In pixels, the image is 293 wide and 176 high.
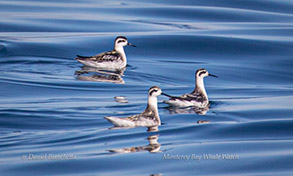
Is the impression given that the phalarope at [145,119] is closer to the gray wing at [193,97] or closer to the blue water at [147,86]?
the blue water at [147,86]

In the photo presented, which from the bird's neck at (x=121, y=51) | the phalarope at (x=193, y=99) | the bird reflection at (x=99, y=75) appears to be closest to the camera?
the phalarope at (x=193, y=99)

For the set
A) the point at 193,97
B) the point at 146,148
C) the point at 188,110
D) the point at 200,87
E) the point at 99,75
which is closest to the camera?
the point at 146,148

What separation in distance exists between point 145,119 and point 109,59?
9.57m

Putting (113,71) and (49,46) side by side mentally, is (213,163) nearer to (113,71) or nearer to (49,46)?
(113,71)

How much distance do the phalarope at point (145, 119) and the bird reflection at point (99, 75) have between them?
→ 18.7 feet

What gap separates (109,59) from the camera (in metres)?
25.3

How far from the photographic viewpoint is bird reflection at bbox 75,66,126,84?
73.6 ft

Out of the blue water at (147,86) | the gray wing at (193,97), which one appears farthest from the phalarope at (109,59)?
the gray wing at (193,97)

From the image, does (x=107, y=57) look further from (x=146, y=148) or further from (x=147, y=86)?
(x=146, y=148)

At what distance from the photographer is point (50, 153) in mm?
13398

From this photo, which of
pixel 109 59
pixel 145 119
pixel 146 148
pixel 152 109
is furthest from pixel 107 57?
pixel 146 148

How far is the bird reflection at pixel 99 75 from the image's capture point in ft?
73.6

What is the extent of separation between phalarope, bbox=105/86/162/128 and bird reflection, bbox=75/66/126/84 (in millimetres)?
5688

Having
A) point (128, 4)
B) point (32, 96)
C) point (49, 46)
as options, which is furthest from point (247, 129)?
point (128, 4)
